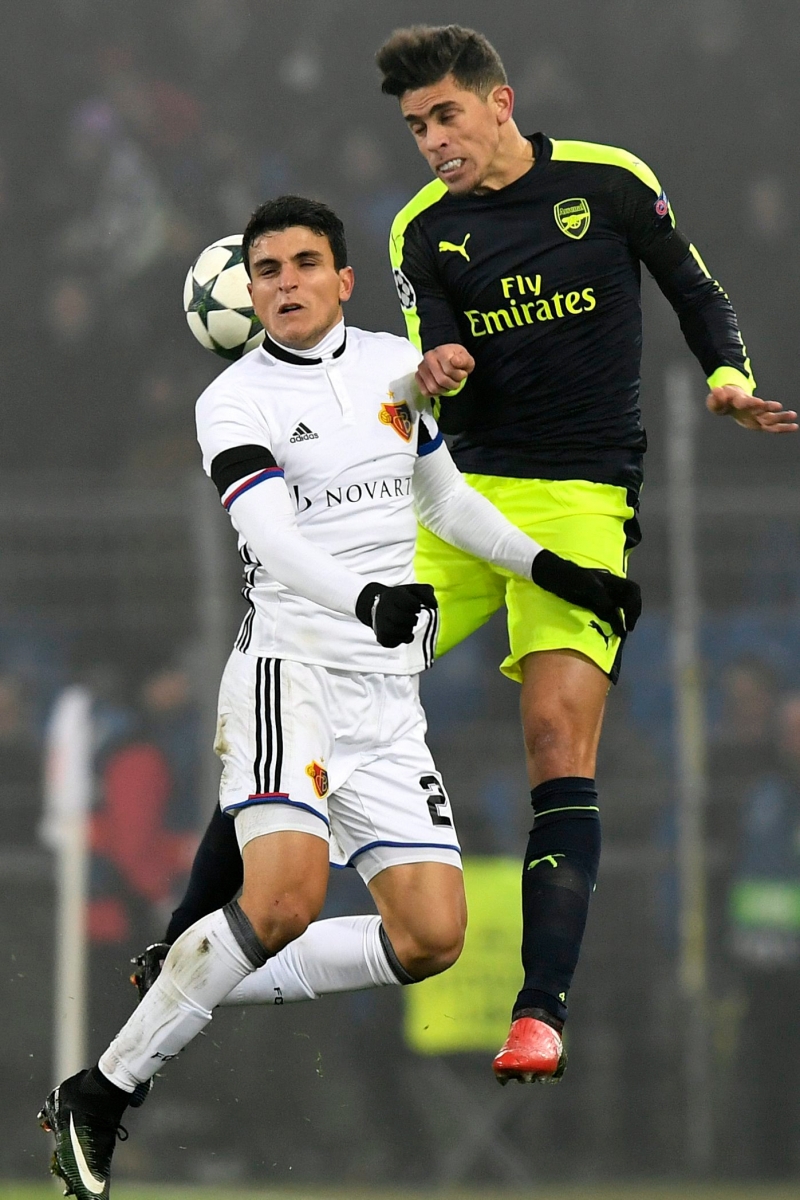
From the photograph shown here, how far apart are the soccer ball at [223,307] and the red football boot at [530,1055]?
5.20ft

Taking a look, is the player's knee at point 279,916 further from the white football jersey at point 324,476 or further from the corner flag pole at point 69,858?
the corner flag pole at point 69,858

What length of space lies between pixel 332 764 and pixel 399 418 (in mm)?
679

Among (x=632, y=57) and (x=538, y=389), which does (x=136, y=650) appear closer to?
(x=538, y=389)

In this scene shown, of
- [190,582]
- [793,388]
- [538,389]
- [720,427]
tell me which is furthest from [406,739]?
[793,388]

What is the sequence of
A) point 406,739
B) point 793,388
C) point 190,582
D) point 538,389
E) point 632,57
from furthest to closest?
point 632,57
point 793,388
point 190,582
point 538,389
point 406,739

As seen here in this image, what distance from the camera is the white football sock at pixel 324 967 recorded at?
3.67 metres

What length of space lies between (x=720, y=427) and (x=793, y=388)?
836 mm

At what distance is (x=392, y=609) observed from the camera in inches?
123

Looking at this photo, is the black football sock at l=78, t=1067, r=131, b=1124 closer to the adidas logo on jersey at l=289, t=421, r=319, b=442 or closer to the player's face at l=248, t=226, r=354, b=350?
the adidas logo on jersey at l=289, t=421, r=319, b=442

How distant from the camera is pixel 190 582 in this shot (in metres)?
7.08

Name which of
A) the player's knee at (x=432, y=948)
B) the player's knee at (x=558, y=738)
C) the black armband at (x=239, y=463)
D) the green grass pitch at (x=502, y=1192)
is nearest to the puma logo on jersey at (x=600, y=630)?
the player's knee at (x=558, y=738)

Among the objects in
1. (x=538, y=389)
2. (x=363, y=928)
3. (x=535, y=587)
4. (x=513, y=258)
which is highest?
(x=513, y=258)

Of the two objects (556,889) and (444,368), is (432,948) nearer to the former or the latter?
(556,889)

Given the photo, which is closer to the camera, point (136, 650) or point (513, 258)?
point (513, 258)
